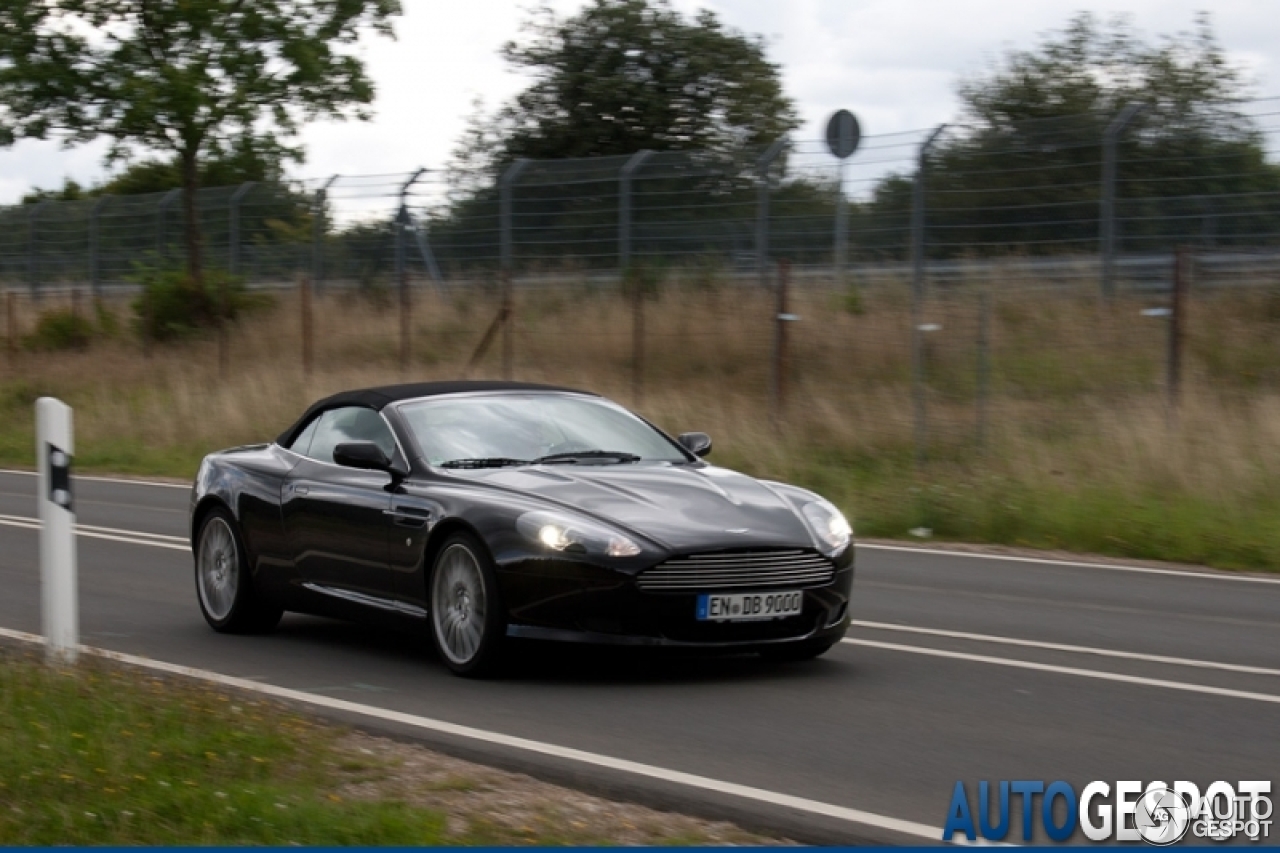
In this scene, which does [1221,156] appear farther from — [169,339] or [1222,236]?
[169,339]

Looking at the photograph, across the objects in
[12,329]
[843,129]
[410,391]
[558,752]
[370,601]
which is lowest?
[558,752]

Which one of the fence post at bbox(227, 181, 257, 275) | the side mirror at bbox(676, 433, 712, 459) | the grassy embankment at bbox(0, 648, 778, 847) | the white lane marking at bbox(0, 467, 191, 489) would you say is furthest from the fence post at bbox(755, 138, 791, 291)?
the grassy embankment at bbox(0, 648, 778, 847)

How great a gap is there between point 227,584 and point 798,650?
11.8ft

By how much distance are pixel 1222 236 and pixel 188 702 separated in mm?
19002

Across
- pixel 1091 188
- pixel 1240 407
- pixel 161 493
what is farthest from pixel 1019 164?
pixel 161 493

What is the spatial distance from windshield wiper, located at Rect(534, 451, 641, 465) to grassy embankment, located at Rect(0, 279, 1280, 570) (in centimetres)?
629

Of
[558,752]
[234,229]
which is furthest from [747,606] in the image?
[234,229]

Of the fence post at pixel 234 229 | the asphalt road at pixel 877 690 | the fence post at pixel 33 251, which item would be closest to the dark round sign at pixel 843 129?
the asphalt road at pixel 877 690

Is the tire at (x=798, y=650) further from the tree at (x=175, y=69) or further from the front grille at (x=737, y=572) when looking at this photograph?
the tree at (x=175, y=69)

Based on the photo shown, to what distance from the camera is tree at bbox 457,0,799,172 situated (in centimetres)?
4162

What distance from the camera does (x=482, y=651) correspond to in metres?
8.91

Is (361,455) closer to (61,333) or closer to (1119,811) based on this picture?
(1119,811)

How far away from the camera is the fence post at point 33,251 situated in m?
44.0

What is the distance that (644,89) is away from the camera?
41656 mm
